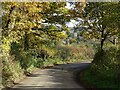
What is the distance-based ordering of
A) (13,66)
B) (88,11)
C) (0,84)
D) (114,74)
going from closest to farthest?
(0,84) < (114,74) < (13,66) < (88,11)

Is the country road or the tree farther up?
the tree

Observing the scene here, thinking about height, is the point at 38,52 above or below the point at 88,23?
below

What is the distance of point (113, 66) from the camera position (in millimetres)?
24281

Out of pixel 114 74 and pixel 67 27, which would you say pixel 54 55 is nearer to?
pixel 67 27

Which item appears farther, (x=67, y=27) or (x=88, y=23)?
(x=67, y=27)

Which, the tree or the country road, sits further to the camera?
the tree

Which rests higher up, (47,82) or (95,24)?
(95,24)

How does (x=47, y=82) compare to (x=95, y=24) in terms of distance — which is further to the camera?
(x=95, y=24)

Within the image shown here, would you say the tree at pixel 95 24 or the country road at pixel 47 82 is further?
the tree at pixel 95 24

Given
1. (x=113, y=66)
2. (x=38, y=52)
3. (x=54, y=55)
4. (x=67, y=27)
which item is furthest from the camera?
(x=54, y=55)

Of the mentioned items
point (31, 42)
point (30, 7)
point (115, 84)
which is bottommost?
point (115, 84)

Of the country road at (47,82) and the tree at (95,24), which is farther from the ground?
the tree at (95,24)

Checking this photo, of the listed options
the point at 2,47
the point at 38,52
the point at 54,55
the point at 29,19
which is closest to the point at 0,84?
the point at 2,47

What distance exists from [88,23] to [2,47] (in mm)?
18402
